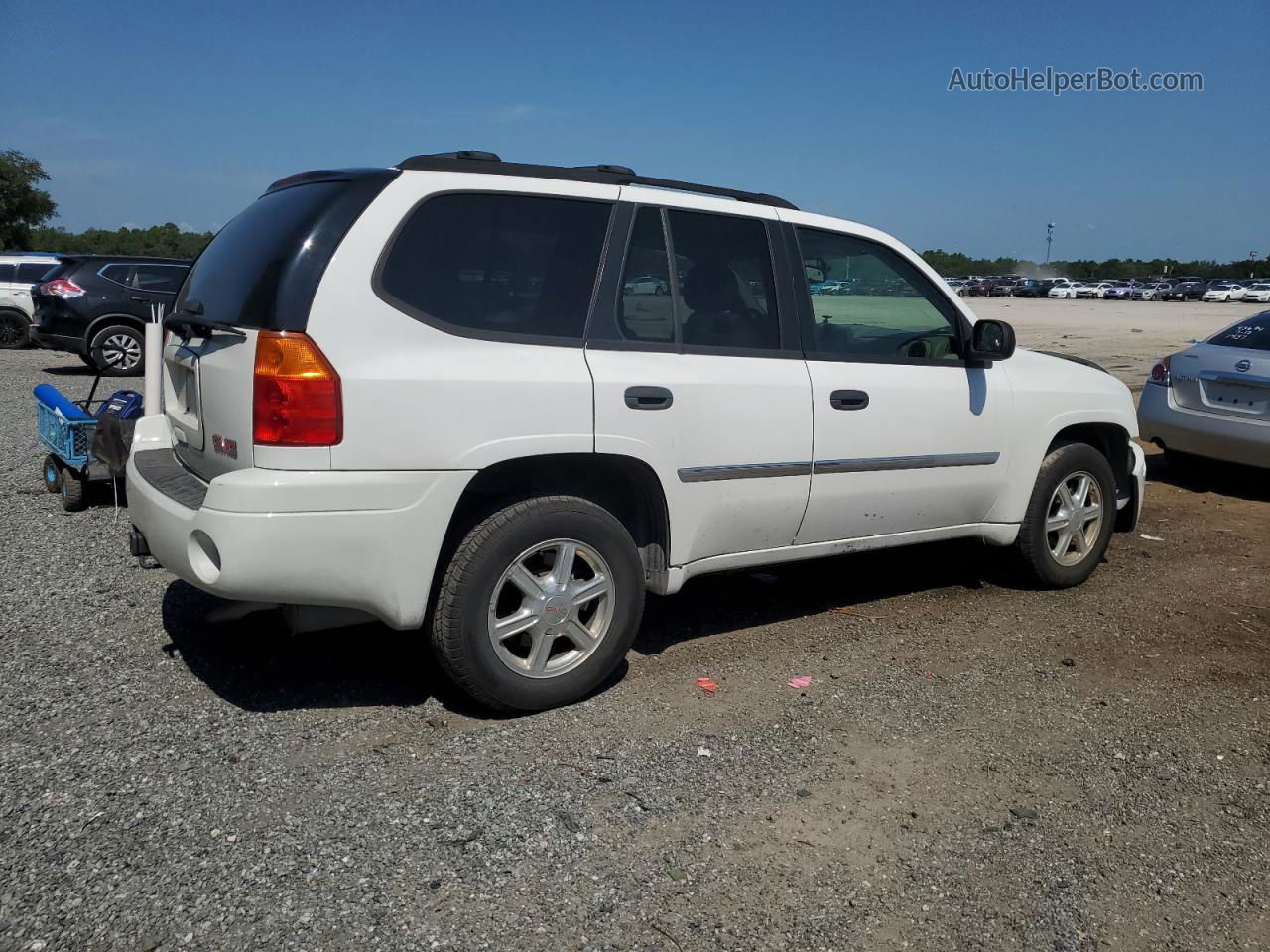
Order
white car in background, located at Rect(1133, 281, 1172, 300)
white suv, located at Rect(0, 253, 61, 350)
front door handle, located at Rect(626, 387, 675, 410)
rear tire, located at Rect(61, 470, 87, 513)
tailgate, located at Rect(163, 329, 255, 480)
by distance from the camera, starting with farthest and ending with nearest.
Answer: white car in background, located at Rect(1133, 281, 1172, 300) → white suv, located at Rect(0, 253, 61, 350) → rear tire, located at Rect(61, 470, 87, 513) → front door handle, located at Rect(626, 387, 675, 410) → tailgate, located at Rect(163, 329, 255, 480)

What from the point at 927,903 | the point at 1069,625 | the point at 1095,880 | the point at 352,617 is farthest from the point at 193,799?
the point at 1069,625

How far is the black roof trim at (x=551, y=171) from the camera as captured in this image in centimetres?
374

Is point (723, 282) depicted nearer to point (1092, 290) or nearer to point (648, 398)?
point (648, 398)

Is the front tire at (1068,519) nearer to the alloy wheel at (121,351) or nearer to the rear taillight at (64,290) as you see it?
the alloy wheel at (121,351)

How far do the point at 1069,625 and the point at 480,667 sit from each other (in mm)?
3021

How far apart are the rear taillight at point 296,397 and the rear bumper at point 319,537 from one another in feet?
0.39

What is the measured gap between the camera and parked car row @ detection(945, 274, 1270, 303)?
7431cm

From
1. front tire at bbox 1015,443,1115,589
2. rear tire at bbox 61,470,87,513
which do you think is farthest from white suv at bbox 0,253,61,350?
front tire at bbox 1015,443,1115,589

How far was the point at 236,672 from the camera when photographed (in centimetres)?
423

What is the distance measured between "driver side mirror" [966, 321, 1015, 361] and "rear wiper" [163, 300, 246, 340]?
3221mm

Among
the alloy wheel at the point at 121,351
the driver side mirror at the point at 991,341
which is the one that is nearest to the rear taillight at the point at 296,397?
the driver side mirror at the point at 991,341

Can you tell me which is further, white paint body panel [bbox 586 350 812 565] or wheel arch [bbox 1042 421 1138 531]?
wheel arch [bbox 1042 421 1138 531]

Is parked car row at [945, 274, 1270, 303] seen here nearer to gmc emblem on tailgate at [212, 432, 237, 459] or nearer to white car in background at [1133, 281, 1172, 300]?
white car in background at [1133, 281, 1172, 300]

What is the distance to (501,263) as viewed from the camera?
12.3ft
